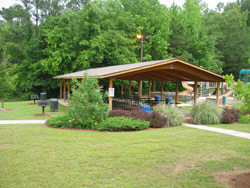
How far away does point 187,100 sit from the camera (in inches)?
1083

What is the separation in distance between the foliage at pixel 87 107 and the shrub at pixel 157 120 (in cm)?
233

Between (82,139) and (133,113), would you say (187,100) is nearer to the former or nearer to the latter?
(133,113)

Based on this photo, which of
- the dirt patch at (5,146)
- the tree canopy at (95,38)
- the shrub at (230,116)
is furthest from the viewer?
the tree canopy at (95,38)

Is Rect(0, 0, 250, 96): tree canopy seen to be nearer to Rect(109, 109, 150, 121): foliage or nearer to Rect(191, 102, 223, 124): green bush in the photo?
Rect(109, 109, 150, 121): foliage

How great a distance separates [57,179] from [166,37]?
32.6 metres

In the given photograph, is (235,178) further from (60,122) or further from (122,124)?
(60,122)

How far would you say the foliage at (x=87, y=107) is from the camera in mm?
9711

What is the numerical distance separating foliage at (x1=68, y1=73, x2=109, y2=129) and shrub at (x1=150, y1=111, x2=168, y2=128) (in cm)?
233

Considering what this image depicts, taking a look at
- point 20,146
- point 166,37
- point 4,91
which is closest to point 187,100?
point 166,37

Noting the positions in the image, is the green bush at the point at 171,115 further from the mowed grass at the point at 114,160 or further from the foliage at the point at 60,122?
the foliage at the point at 60,122

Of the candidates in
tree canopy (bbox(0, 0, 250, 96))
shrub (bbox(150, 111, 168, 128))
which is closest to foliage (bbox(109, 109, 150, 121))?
shrub (bbox(150, 111, 168, 128))

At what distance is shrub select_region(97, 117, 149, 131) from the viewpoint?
376 inches

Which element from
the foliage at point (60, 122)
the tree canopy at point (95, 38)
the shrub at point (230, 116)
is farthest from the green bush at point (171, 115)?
the tree canopy at point (95, 38)

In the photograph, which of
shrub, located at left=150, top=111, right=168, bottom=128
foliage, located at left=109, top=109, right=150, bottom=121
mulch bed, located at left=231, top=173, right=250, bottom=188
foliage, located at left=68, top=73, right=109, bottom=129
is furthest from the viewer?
foliage, located at left=109, top=109, right=150, bottom=121
